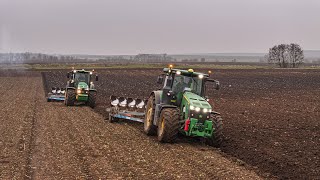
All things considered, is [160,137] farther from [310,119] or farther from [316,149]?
[310,119]

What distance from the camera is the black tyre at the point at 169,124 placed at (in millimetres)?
13305

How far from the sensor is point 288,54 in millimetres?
108938

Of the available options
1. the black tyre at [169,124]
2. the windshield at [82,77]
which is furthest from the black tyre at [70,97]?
the black tyre at [169,124]

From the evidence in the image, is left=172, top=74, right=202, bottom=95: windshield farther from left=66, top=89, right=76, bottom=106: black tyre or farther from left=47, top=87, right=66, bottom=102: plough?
left=47, top=87, right=66, bottom=102: plough

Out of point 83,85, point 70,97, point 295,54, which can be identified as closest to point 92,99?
point 70,97

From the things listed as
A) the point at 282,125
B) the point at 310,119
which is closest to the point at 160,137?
the point at 282,125

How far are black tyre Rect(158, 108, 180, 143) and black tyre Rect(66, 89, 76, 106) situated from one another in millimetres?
Result: 12441

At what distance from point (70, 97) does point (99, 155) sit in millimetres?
13682

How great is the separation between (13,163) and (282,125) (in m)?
10.9

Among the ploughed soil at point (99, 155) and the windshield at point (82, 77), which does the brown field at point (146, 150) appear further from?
the windshield at point (82, 77)

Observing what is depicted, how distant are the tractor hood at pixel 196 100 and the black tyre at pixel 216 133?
460 mm

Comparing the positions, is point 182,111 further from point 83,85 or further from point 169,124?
point 83,85

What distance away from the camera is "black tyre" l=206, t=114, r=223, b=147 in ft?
44.2

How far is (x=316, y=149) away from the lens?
42.3ft
